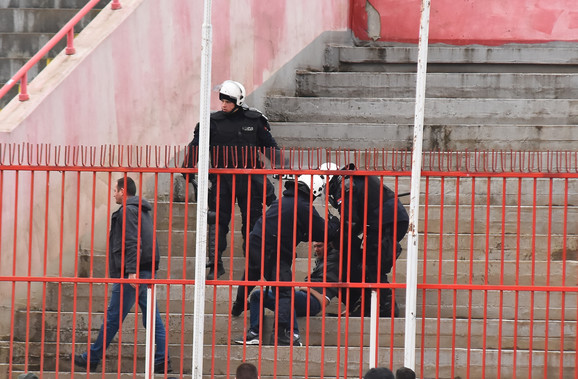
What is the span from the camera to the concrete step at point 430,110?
1399 centimetres

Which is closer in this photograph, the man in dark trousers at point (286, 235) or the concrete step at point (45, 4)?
the man in dark trousers at point (286, 235)

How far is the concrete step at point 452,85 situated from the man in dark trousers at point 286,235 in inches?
190

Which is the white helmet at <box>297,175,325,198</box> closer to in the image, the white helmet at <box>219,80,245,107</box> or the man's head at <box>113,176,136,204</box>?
the man's head at <box>113,176,136,204</box>

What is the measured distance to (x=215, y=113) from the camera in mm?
11578

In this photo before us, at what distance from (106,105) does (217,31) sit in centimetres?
214

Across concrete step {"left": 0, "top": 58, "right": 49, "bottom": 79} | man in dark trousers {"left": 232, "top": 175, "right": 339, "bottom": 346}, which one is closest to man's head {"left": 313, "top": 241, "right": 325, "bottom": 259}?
man in dark trousers {"left": 232, "top": 175, "right": 339, "bottom": 346}

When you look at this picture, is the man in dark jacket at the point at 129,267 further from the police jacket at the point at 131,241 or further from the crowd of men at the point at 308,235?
the crowd of men at the point at 308,235

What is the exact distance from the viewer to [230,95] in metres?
11.4

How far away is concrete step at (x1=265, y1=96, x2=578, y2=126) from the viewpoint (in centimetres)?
1399

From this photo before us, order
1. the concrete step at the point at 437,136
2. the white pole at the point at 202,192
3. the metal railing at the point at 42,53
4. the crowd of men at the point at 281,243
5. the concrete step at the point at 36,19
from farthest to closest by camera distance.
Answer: the concrete step at the point at 36,19 < the concrete step at the point at 437,136 < the metal railing at the point at 42,53 < the crowd of men at the point at 281,243 < the white pole at the point at 202,192

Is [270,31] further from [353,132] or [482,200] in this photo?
[482,200]

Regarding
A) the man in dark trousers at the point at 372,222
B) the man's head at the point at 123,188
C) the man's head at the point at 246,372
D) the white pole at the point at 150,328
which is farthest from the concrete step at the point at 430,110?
the man's head at the point at 246,372

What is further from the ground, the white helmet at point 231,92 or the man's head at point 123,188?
the white helmet at point 231,92

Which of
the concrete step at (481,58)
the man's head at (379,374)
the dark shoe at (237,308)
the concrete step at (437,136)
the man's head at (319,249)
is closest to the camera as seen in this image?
the man's head at (379,374)
